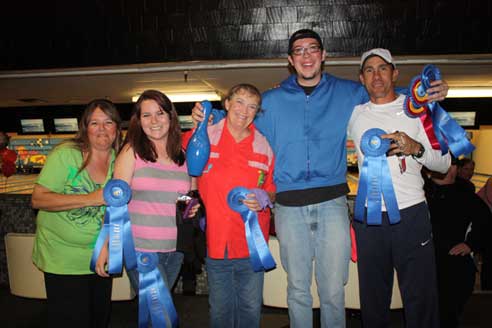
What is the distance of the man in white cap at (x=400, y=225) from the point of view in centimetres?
194

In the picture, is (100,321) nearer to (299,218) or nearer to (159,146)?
(159,146)

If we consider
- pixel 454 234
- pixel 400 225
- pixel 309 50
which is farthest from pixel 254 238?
pixel 454 234

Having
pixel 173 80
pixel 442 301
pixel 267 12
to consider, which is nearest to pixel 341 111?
pixel 442 301

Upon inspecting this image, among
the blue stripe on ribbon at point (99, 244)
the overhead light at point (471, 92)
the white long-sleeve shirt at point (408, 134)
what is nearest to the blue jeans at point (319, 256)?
the white long-sleeve shirt at point (408, 134)

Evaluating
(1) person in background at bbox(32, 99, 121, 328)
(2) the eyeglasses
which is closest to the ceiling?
(2) the eyeglasses

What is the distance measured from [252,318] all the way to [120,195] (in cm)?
94

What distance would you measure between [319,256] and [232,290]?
0.48m

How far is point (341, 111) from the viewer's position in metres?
1.97

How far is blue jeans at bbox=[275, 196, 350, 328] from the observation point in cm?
187

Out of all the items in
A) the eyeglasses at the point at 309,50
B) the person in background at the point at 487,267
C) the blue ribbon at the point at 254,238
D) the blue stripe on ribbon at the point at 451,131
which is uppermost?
the eyeglasses at the point at 309,50

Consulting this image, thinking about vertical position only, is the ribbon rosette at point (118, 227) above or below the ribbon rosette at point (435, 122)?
below

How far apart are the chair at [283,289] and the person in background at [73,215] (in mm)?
1285

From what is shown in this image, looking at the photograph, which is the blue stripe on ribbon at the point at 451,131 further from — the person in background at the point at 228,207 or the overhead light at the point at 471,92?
the overhead light at the point at 471,92

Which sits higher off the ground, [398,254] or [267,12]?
[267,12]
